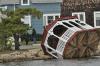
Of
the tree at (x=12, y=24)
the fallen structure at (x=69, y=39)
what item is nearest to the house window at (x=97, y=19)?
the tree at (x=12, y=24)

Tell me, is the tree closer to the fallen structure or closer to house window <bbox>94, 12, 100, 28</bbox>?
the fallen structure

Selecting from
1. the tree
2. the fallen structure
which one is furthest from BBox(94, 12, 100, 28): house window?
the fallen structure

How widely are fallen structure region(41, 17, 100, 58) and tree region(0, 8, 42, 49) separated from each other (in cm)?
408

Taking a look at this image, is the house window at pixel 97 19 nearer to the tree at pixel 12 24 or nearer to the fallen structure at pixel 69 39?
the tree at pixel 12 24

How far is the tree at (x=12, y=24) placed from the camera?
4844 centimetres

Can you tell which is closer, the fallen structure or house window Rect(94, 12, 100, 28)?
the fallen structure

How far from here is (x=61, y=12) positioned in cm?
7025

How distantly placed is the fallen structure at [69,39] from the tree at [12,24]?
408 cm

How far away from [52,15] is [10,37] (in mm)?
22542

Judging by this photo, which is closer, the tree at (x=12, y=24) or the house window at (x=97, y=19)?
the tree at (x=12, y=24)

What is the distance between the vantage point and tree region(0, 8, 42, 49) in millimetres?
48438

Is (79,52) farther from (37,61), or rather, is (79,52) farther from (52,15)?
(52,15)

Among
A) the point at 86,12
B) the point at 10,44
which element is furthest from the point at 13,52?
the point at 86,12

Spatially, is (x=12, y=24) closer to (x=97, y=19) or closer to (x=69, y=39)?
(x=69, y=39)
